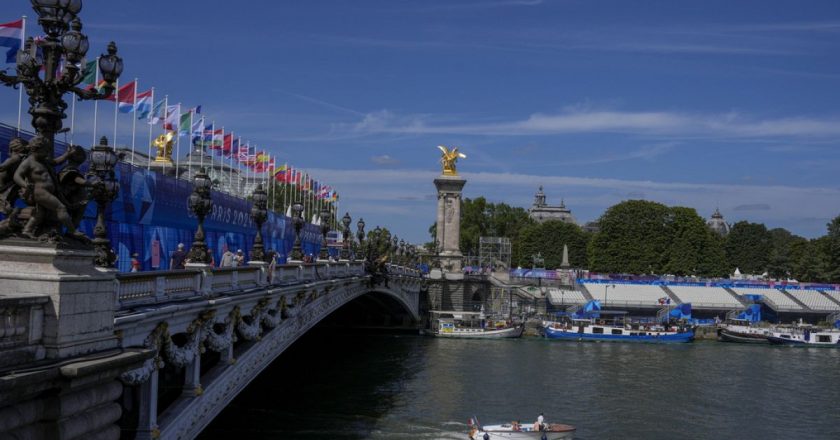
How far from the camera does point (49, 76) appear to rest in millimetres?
11281

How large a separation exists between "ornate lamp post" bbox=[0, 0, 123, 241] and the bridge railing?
147 inches

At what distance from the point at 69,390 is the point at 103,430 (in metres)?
1.29

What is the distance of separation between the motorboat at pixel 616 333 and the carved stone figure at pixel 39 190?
67694 mm

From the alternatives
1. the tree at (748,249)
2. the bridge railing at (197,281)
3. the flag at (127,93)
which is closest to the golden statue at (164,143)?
the flag at (127,93)

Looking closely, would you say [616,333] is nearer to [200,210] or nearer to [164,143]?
[164,143]

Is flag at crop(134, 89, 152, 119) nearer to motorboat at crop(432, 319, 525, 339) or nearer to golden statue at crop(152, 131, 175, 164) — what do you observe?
golden statue at crop(152, 131, 175, 164)

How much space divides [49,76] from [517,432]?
25.9 m

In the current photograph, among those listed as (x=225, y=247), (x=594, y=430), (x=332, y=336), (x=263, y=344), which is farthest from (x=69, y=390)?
(x=332, y=336)

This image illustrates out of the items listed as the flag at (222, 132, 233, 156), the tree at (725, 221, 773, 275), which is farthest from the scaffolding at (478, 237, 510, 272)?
the flag at (222, 132, 233, 156)

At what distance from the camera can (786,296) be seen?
97.6m

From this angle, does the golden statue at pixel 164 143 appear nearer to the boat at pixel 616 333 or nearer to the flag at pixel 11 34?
the flag at pixel 11 34

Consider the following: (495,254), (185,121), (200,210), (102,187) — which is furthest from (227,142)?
(495,254)

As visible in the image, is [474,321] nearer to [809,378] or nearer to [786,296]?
[809,378]

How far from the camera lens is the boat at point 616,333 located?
7612 cm
